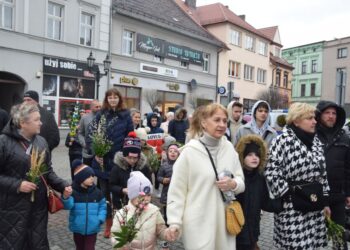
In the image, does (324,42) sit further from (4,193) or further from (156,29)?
(4,193)

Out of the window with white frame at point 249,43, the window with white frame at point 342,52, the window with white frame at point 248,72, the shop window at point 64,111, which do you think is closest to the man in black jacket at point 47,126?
the shop window at point 64,111

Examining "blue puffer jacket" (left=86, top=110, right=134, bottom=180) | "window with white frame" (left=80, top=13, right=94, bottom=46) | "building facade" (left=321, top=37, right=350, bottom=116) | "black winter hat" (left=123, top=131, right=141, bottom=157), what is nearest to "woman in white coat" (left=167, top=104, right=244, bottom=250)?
"black winter hat" (left=123, top=131, right=141, bottom=157)

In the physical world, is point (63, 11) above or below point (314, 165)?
above

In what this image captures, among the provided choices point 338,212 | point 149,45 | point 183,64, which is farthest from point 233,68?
point 338,212

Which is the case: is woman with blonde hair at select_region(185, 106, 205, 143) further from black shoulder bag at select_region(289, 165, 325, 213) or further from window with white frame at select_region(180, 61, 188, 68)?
window with white frame at select_region(180, 61, 188, 68)

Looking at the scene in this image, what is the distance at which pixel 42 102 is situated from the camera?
1691 centimetres

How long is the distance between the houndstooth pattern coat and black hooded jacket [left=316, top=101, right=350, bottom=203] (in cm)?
49

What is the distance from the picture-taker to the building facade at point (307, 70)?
170 ft

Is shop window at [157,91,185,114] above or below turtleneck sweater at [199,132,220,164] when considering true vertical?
above

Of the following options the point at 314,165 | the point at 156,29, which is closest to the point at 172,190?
the point at 314,165

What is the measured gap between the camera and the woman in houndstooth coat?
320 centimetres

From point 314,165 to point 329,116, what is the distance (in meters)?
0.88

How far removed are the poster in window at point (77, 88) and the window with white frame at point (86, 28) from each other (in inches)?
82.3

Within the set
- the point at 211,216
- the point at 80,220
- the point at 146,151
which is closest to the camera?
the point at 211,216
